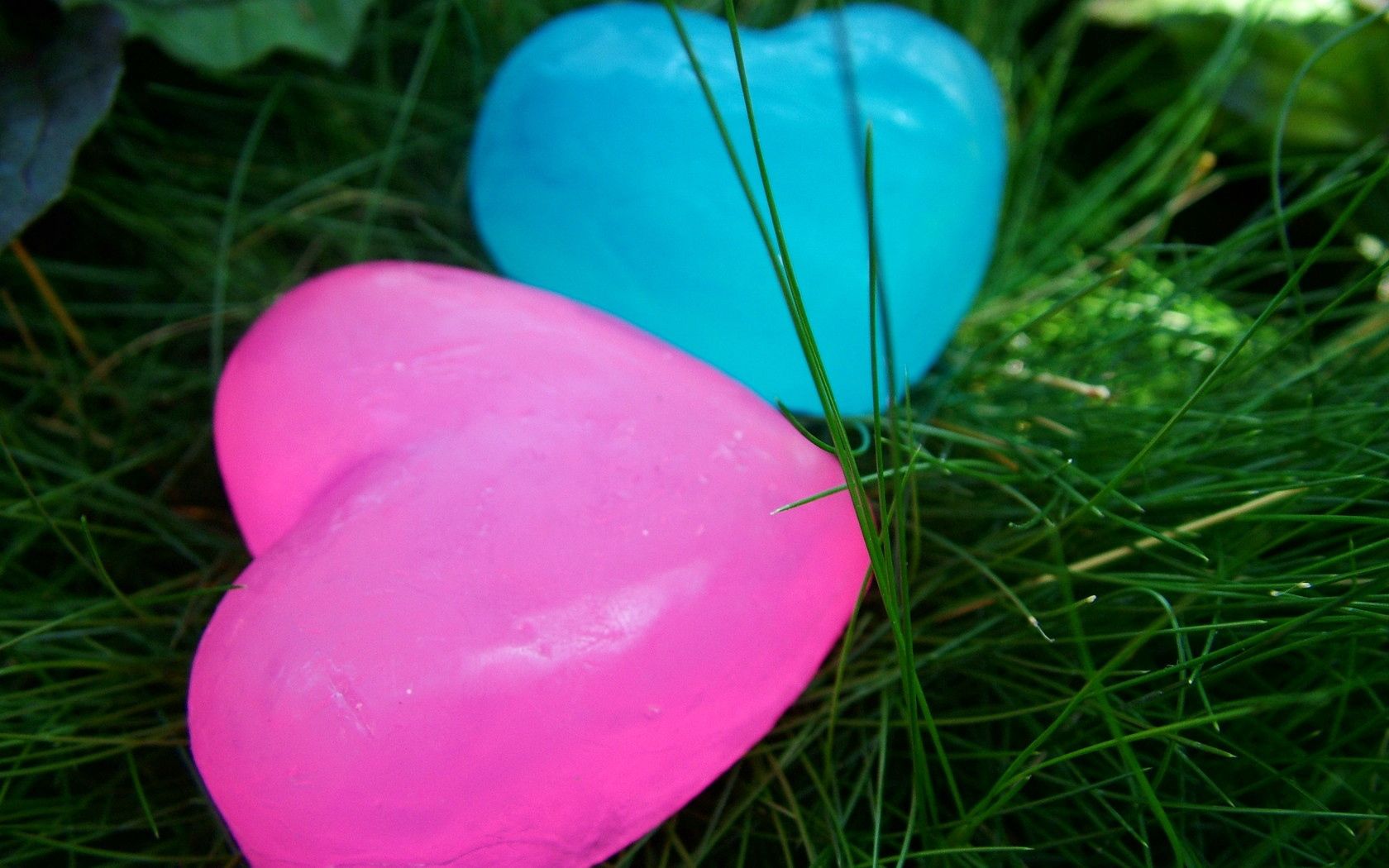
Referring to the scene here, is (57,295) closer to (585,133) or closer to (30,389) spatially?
(30,389)

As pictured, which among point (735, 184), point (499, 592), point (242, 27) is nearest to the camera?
point (499, 592)

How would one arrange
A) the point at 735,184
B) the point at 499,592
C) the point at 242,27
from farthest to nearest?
the point at 242,27 → the point at 735,184 → the point at 499,592

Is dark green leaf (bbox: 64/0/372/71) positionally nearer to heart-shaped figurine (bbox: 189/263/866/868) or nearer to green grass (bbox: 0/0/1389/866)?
green grass (bbox: 0/0/1389/866)

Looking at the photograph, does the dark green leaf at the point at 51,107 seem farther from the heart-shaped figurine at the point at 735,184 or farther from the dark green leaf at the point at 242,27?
the heart-shaped figurine at the point at 735,184

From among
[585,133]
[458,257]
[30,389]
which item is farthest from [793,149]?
[30,389]

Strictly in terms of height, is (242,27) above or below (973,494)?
above

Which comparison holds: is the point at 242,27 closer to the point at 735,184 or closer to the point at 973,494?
the point at 735,184

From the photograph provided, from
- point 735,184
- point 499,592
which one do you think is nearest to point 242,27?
point 735,184
